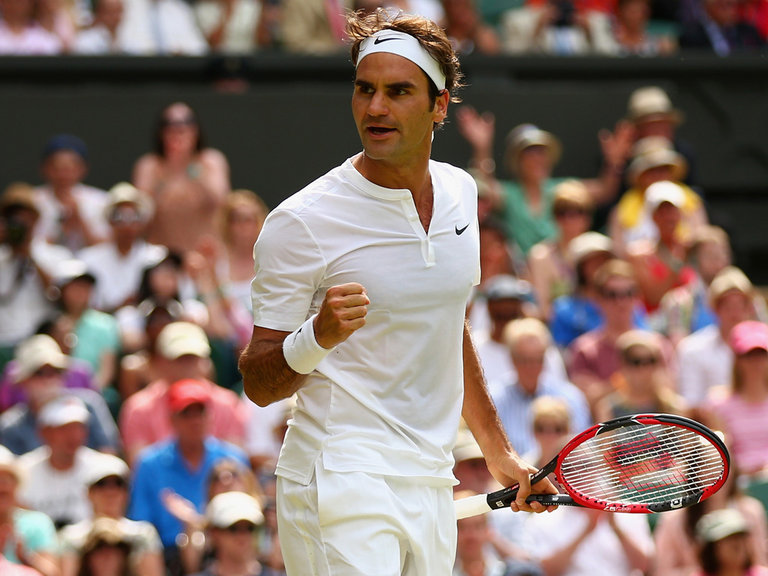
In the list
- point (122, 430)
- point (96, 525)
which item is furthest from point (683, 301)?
point (96, 525)

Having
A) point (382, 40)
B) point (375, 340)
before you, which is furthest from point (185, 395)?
point (382, 40)

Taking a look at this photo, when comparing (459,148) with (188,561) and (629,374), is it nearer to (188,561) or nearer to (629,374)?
(629,374)

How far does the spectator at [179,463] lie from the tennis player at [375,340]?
11.6 feet

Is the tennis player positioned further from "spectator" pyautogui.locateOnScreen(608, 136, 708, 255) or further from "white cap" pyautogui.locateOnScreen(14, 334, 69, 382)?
"spectator" pyautogui.locateOnScreen(608, 136, 708, 255)

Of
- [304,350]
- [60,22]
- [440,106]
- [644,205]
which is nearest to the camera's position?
[304,350]

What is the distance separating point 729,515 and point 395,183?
11.8 feet

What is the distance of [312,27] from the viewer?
11070 mm

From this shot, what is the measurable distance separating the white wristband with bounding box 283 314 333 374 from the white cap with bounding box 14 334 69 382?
4.41 meters

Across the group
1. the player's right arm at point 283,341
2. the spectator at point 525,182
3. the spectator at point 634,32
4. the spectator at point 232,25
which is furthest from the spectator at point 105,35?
the player's right arm at point 283,341

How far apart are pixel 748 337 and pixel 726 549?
5.73ft

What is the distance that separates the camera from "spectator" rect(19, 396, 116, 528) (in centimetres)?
734

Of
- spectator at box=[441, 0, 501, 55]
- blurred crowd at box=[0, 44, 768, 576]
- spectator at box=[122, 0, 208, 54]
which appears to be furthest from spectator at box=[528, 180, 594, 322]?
spectator at box=[122, 0, 208, 54]

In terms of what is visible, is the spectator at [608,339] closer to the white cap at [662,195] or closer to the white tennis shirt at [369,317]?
the white cap at [662,195]

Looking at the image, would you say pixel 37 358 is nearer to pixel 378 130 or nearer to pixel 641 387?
pixel 641 387
